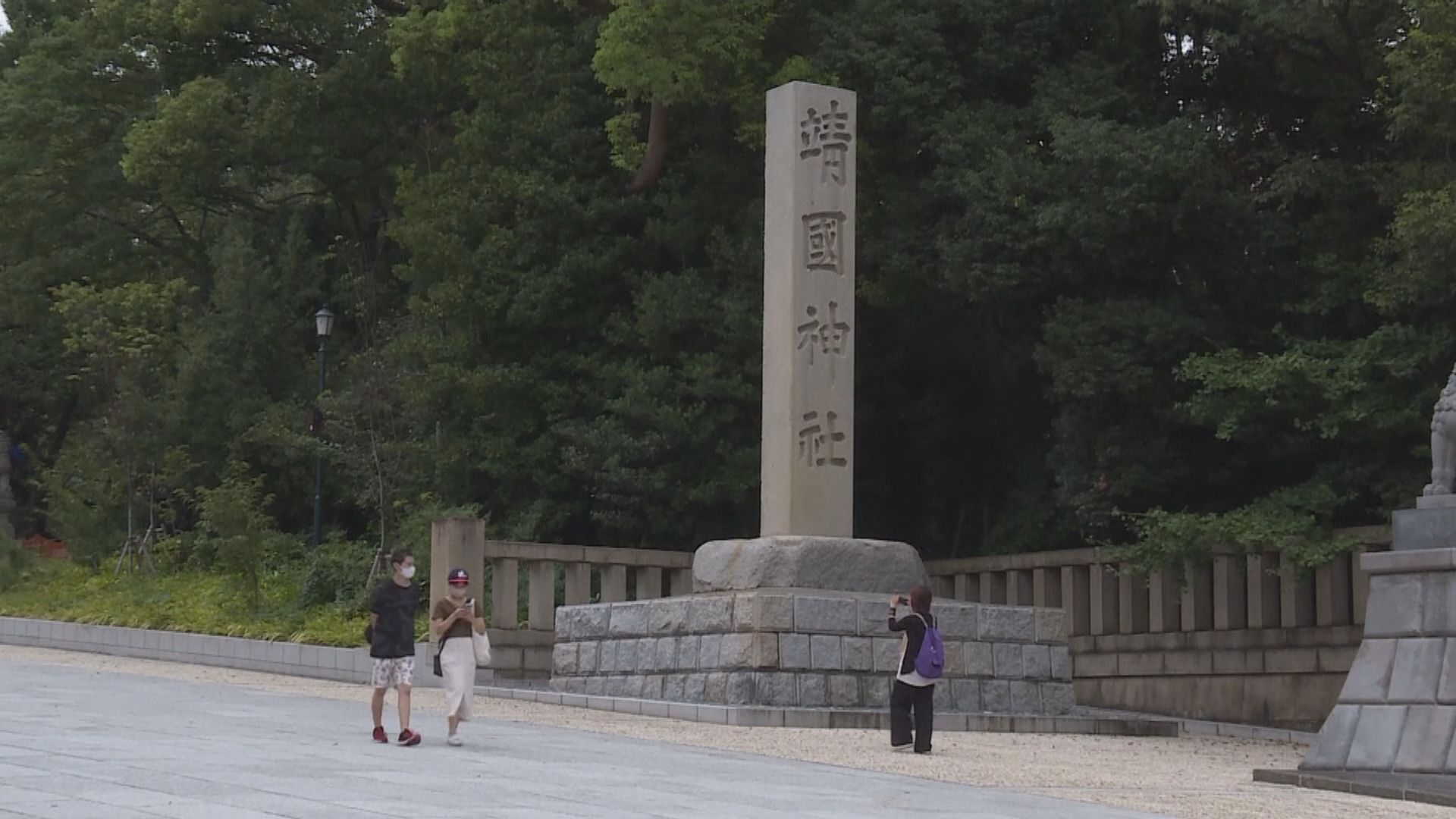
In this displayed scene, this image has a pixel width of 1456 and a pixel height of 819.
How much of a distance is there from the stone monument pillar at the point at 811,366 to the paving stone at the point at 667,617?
305 millimetres

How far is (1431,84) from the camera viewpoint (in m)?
17.3

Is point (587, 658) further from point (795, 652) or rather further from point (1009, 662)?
point (1009, 662)

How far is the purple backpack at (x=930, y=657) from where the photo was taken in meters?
13.0

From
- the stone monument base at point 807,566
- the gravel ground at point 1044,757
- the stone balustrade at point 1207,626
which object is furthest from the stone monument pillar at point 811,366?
the stone balustrade at point 1207,626

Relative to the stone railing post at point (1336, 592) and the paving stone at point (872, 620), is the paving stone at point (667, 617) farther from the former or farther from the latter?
the stone railing post at point (1336, 592)

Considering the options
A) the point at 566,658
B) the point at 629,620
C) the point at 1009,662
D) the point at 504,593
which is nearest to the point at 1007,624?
the point at 1009,662

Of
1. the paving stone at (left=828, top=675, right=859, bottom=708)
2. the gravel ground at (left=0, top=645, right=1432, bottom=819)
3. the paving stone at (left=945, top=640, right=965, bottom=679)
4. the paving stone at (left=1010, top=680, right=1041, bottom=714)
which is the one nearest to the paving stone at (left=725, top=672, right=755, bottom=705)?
the gravel ground at (left=0, top=645, right=1432, bottom=819)

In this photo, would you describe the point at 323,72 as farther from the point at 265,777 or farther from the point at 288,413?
the point at 265,777

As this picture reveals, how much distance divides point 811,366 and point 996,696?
3126 millimetres

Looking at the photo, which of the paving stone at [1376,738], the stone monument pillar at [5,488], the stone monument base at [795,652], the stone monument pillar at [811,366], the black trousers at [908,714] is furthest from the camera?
the stone monument pillar at [5,488]

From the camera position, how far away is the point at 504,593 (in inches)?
738

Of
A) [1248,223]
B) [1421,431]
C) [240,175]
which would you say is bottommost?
[1421,431]

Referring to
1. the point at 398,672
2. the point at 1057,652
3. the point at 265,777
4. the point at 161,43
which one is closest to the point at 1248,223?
the point at 1057,652

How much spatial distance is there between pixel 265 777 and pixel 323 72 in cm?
2149
